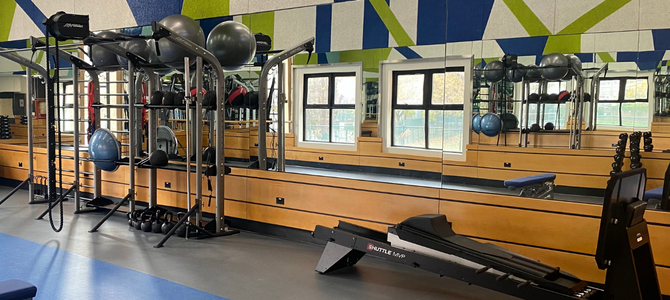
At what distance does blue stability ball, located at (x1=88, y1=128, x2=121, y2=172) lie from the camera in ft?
19.9

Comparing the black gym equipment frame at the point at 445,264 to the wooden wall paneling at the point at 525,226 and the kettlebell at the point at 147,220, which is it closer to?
the wooden wall paneling at the point at 525,226

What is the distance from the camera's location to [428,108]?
16.2 feet

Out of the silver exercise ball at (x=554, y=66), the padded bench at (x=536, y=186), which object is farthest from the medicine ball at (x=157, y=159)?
the silver exercise ball at (x=554, y=66)

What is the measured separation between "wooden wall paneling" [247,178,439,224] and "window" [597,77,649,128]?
1.56 metres

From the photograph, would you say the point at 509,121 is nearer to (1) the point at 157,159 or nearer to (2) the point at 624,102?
(2) the point at 624,102

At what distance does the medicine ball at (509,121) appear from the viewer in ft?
15.2

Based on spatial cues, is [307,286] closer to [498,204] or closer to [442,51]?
[498,204]

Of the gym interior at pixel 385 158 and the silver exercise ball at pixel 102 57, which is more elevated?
the silver exercise ball at pixel 102 57

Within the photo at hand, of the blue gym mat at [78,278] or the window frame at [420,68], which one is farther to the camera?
the window frame at [420,68]

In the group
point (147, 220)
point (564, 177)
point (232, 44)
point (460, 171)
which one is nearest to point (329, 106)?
point (232, 44)

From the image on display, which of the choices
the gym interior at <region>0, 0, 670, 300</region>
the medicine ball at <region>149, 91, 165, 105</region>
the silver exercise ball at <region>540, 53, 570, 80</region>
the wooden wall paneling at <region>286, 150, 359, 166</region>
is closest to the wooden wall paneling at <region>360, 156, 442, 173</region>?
the gym interior at <region>0, 0, 670, 300</region>

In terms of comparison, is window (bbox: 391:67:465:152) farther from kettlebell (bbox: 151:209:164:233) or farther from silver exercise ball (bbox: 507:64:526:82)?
kettlebell (bbox: 151:209:164:233)

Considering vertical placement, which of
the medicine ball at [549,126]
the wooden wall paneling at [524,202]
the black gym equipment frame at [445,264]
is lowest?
the black gym equipment frame at [445,264]

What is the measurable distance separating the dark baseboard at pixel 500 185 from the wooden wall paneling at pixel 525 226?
221mm
